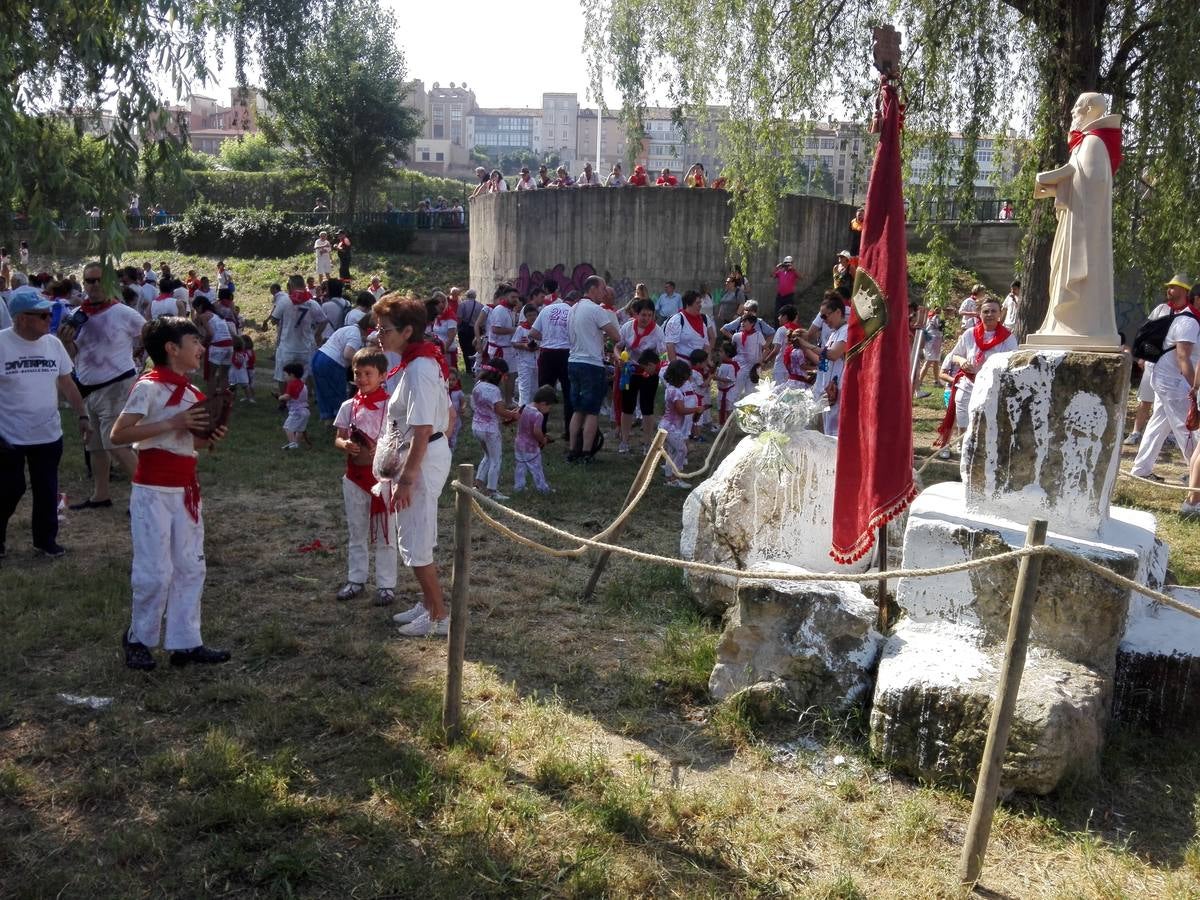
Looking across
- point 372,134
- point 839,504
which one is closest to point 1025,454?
point 839,504

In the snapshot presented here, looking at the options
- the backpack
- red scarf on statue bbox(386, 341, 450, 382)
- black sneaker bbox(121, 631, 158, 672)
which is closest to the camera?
black sneaker bbox(121, 631, 158, 672)

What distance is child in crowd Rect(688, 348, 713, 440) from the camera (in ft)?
32.4

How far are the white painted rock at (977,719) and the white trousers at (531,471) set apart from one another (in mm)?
5014

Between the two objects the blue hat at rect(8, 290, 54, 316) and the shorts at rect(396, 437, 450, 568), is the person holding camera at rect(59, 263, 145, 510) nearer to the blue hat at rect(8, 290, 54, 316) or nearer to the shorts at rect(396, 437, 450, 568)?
the blue hat at rect(8, 290, 54, 316)

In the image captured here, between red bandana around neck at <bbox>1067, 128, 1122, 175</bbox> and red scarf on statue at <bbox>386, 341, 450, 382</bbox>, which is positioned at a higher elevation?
red bandana around neck at <bbox>1067, 128, 1122, 175</bbox>

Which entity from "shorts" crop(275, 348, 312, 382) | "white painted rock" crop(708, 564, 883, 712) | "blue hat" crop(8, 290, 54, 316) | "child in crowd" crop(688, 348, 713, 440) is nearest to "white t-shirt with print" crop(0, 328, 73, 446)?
"blue hat" crop(8, 290, 54, 316)

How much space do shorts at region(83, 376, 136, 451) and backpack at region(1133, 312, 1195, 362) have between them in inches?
362

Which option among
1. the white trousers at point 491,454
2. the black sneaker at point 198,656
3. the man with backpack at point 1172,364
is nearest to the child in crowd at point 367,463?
the black sneaker at point 198,656

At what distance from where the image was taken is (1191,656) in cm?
470

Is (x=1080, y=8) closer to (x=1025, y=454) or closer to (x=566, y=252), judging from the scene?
(x=1025, y=454)

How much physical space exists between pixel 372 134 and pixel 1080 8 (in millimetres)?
28817

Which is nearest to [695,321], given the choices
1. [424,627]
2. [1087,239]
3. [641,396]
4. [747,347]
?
[747,347]

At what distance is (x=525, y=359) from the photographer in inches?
482

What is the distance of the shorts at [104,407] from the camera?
8242mm
